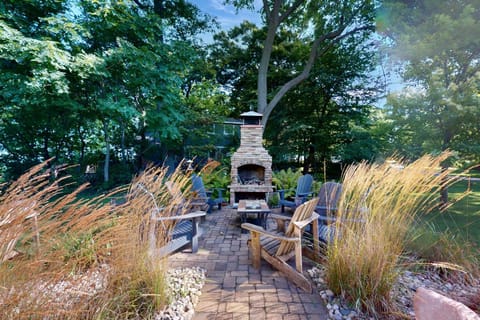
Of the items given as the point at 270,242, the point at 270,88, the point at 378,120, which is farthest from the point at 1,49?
the point at 378,120

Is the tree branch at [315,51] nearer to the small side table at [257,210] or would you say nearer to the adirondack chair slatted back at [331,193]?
the small side table at [257,210]

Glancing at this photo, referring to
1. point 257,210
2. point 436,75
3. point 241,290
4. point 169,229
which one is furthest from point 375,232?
point 436,75

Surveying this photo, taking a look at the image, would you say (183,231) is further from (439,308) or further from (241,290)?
(439,308)

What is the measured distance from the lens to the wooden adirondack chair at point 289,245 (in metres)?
2.30

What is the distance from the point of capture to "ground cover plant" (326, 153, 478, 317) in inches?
72.1

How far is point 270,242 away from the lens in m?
2.92

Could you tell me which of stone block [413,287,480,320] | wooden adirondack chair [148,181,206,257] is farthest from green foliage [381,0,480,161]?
wooden adirondack chair [148,181,206,257]

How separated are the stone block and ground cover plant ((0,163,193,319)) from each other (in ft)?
5.68

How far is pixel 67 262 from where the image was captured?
4.38ft

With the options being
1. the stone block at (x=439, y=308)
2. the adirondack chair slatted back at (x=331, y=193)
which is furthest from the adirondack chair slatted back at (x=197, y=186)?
the stone block at (x=439, y=308)

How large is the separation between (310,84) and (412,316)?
11.1 meters

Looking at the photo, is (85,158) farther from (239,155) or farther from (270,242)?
(270,242)

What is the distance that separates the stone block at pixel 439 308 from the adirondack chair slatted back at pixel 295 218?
1301 millimetres

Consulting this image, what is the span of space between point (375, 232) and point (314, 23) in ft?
36.8
